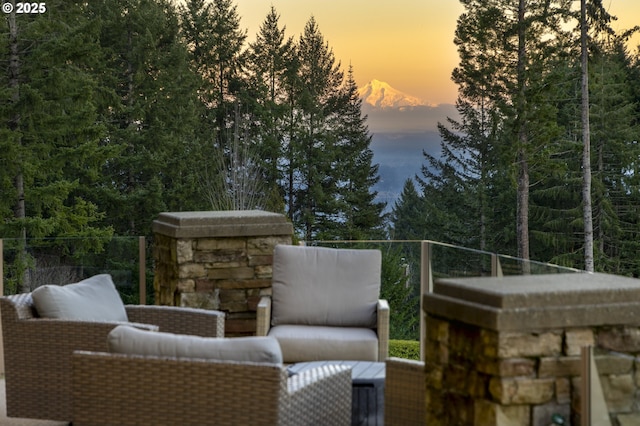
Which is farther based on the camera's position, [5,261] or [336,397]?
[5,261]

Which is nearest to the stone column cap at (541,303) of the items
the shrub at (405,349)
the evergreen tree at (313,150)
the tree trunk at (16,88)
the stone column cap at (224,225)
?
the stone column cap at (224,225)

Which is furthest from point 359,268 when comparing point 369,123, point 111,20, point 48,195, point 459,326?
point 369,123

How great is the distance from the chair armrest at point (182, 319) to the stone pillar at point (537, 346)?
1.76 m

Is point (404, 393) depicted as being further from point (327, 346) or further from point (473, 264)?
point (473, 264)

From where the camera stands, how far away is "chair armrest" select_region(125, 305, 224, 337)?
4359mm

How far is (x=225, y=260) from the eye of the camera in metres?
5.66

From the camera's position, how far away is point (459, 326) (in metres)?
2.84

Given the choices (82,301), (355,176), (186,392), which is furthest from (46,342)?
(355,176)

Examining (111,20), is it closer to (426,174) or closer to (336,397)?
(426,174)

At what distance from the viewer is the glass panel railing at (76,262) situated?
6266 millimetres

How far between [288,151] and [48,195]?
12017mm

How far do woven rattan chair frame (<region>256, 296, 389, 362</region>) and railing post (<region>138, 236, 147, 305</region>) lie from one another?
1.54 meters

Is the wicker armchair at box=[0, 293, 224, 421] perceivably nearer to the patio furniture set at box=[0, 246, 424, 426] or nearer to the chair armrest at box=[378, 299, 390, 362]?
the patio furniture set at box=[0, 246, 424, 426]

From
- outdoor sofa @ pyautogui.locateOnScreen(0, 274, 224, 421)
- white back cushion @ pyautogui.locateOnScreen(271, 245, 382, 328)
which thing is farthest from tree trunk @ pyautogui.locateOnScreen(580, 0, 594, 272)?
outdoor sofa @ pyautogui.locateOnScreen(0, 274, 224, 421)
